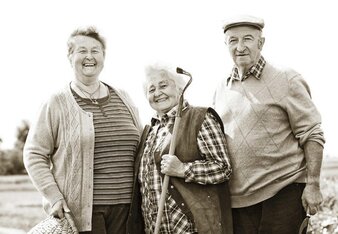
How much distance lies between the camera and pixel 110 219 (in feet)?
12.4

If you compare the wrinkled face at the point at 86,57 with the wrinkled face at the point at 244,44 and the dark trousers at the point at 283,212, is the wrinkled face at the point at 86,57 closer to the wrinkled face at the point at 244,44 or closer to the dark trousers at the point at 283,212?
the wrinkled face at the point at 244,44

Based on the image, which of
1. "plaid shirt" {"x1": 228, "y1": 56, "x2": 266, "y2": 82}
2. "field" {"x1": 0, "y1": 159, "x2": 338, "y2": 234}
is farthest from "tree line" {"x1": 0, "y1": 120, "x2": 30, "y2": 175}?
"plaid shirt" {"x1": 228, "y1": 56, "x2": 266, "y2": 82}

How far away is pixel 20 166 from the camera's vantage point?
10.1 metres

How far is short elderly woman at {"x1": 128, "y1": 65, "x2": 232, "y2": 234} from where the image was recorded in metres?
3.55

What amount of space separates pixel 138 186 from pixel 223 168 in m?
0.52

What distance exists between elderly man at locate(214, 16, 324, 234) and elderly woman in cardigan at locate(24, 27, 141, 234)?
2.15 ft

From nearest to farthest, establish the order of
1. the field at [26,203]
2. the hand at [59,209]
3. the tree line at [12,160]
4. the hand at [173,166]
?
the hand at [173,166]
the hand at [59,209]
the field at [26,203]
the tree line at [12,160]

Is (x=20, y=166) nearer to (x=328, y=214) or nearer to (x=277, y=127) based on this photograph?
(x=328, y=214)

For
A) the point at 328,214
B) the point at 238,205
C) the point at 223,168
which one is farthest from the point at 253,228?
the point at 328,214

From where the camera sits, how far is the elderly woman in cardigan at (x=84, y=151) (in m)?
3.68

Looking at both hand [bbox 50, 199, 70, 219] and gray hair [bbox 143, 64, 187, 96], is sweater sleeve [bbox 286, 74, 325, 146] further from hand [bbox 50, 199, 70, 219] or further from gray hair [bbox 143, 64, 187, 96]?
hand [bbox 50, 199, 70, 219]

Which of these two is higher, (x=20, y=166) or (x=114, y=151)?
(x=114, y=151)

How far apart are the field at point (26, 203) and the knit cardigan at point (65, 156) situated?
2.49 metres

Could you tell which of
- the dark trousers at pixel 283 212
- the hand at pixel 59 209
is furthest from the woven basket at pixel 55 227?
the dark trousers at pixel 283 212
